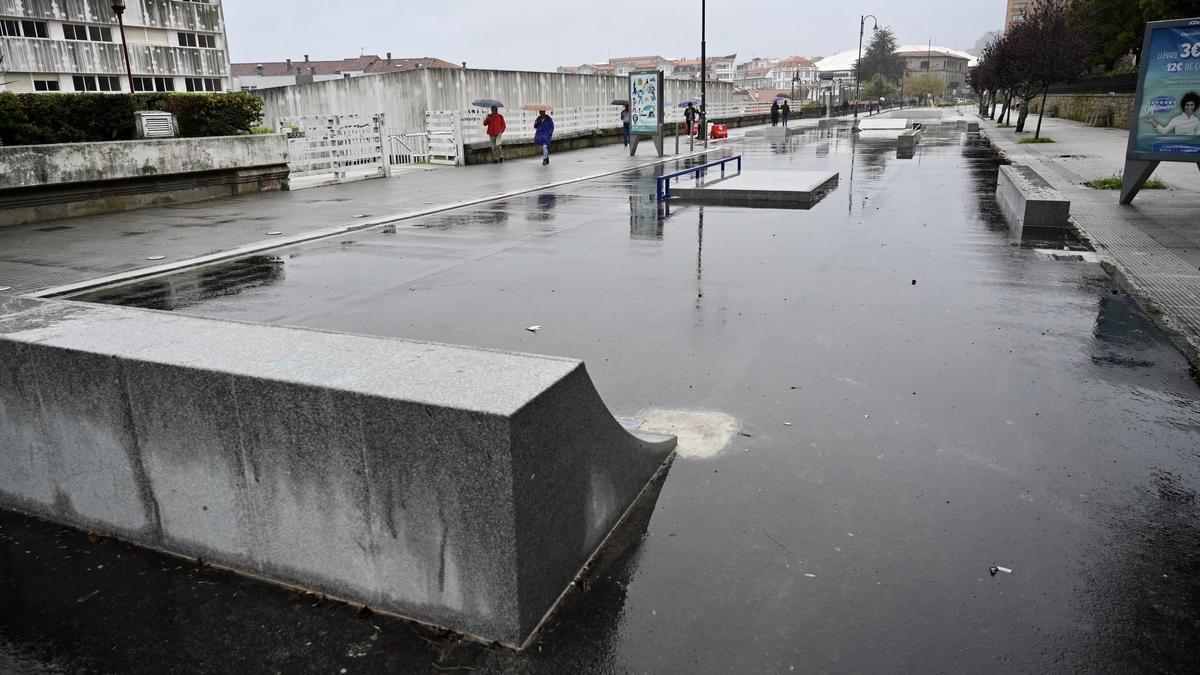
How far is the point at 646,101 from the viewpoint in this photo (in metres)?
29.9

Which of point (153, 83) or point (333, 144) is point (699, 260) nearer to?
point (333, 144)

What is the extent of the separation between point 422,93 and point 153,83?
48079 mm

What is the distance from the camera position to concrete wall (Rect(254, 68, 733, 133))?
3158 cm

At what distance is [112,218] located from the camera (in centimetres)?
1464

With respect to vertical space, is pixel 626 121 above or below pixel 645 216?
above

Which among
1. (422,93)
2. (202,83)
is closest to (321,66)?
(202,83)

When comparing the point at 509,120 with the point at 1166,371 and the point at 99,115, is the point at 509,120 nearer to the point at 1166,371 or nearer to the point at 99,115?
the point at 99,115

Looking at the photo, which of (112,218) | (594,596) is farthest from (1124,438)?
(112,218)

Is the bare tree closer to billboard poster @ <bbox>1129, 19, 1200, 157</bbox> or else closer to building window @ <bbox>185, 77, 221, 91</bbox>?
billboard poster @ <bbox>1129, 19, 1200, 157</bbox>

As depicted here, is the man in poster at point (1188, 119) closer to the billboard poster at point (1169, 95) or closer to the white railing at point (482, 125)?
the billboard poster at point (1169, 95)

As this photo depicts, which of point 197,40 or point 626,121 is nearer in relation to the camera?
point 626,121

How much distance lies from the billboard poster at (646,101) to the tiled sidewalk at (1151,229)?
39.9ft

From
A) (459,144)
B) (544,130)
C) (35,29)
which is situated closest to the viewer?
(459,144)

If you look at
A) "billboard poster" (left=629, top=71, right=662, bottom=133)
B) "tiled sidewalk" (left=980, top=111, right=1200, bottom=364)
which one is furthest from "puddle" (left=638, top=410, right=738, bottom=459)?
"billboard poster" (left=629, top=71, right=662, bottom=133)
